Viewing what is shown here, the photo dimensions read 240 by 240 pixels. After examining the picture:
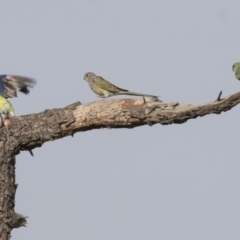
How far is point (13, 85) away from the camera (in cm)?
930

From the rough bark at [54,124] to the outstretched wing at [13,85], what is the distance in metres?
0.90

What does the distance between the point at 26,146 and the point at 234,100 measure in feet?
7.66

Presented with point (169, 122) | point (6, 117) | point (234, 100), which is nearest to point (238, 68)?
point (234, 100)

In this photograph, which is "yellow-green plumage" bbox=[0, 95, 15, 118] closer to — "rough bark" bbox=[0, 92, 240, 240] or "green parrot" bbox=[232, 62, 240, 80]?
"rough bark" bbox=[0, 92, 240, 240]

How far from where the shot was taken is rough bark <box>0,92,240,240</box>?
7.78m

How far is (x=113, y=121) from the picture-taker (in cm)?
795

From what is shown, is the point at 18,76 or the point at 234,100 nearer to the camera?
the point at 234,100

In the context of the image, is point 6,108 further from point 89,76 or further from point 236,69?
point 236,69

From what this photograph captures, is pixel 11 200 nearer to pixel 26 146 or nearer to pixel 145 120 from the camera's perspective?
pixel 26 146

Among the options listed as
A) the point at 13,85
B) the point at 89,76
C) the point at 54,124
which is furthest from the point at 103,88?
the point at 54,124

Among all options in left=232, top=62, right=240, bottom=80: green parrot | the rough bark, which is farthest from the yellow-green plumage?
left=232, top=62, right=240, bottom=80: green parrot

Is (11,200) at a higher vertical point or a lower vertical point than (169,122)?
lower

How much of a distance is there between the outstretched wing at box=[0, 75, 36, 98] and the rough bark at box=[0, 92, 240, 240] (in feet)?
2.94

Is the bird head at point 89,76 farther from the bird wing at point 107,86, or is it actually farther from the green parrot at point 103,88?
the bird wing at point 107,86
